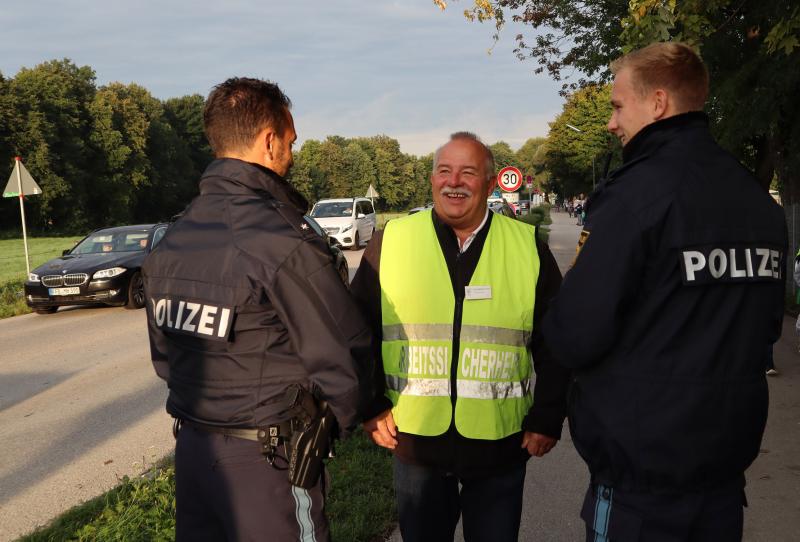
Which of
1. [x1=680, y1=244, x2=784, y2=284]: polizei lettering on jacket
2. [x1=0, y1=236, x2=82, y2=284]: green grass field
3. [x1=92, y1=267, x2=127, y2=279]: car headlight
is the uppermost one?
[x1=680, y1=244, x2=784, y2=284]: polizei lettering on jacket

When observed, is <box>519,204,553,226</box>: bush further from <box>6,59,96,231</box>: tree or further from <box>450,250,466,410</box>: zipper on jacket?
<box>6,59,96,231</box>: tree

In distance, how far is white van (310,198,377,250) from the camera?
80.4 ft

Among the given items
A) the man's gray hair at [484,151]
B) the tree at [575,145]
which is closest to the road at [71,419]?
the man's gray hair at [484,151]

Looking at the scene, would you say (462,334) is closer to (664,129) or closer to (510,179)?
(664,129)

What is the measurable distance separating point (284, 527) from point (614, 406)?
99 centimetres

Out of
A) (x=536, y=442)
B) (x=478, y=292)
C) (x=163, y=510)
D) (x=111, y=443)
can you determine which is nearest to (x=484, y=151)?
(x=478, y=292)

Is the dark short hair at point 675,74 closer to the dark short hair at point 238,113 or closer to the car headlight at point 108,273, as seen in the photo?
the dark short hair at point 238,113

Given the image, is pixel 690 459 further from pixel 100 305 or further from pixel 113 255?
pixel 100 305

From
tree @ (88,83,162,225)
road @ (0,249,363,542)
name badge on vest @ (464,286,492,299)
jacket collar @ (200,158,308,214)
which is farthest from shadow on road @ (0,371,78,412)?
tree @ (88,83,162,225)

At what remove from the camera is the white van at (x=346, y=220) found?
A: 80.4 feet

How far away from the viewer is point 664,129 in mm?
1974

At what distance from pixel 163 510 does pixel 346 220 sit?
21101mm

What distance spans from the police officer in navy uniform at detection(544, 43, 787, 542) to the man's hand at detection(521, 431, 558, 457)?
1.74 feet

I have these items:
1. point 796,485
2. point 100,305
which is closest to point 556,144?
point 100,305
